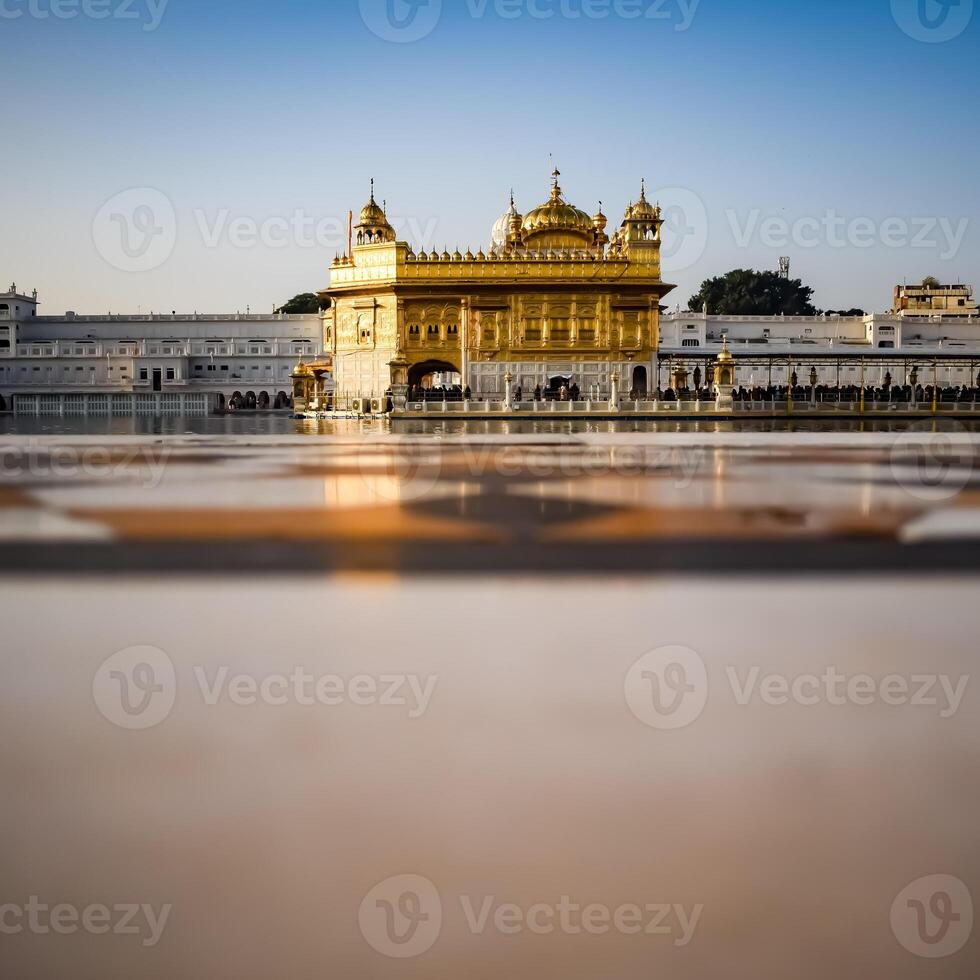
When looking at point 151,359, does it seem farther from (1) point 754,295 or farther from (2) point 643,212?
(1) point 754,295

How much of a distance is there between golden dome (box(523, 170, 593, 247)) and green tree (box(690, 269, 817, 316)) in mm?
40265

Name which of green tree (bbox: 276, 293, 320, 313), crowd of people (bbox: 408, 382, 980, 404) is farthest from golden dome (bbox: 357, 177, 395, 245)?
green tree (bbox: 276, 293, 320, 313)

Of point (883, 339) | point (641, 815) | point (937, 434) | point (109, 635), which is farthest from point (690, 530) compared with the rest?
point (883, 339)

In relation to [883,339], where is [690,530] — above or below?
below

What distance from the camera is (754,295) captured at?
3718 inches

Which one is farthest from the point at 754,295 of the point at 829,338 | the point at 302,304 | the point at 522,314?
the point at 522,314

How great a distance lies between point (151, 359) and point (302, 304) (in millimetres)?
30923

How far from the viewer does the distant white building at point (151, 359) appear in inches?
2687

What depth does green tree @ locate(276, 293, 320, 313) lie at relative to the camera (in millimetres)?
97875

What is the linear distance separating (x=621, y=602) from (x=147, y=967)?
3894 mm

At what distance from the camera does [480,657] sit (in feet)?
15.6

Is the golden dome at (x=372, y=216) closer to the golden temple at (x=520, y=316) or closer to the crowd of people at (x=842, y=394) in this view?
the golden temple at (x=520, y=316)

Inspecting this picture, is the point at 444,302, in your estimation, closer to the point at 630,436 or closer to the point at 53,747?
the point at 630,436

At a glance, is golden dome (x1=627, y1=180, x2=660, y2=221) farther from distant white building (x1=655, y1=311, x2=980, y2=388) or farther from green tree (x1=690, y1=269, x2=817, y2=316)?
green tree (x1=690, y1=269, x2=817, y2=316)
